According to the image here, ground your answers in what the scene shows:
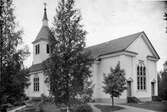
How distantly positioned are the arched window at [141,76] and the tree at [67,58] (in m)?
15.6

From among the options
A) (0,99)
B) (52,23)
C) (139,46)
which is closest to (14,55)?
(0,99)

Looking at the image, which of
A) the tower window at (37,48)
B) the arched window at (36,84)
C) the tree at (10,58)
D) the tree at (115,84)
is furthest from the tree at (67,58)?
the tower window at (37,48)

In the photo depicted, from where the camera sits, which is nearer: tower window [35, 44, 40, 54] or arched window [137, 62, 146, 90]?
arched window [137, 62, 146, 90]

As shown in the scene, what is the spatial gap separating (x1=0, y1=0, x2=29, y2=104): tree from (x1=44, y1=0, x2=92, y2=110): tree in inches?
58.6

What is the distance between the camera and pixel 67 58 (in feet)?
35.5

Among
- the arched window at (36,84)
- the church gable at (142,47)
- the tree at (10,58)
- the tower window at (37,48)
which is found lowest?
the arched window at (36,84)

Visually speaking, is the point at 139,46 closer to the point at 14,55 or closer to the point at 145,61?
the point at 145,61

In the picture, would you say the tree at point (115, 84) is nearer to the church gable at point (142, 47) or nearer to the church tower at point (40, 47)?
the church gable at point (142, 47)

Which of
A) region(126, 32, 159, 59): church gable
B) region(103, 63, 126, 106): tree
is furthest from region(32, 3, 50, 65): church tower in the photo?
region(103, 63, 126, 106): tree

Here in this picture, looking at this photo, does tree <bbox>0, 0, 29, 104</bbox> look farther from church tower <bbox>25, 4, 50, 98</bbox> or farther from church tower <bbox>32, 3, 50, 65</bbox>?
church tower <bbox>32, 3, 50, 65</bbox>

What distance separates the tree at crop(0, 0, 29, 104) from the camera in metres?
8.01

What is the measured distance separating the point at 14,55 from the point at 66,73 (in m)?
2.63

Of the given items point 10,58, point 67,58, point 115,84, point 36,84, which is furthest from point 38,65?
point 10,58

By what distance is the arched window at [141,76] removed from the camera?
2547 cm
